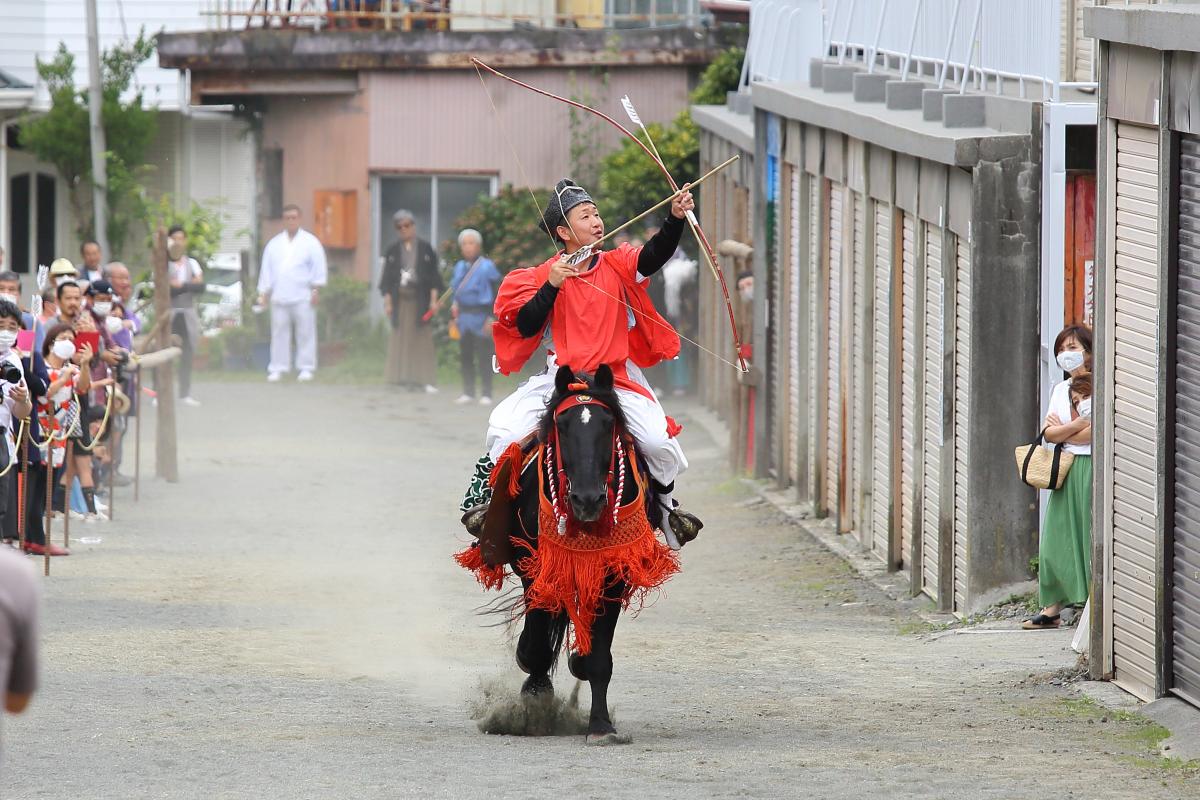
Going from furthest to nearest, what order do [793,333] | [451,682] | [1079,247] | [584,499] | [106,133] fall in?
[106,133], [793,333], [1079,247], [451,682], [584,499]

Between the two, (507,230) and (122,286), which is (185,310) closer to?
(507,230)

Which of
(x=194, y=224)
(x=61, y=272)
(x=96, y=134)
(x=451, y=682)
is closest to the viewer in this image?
(x=451, y=682)

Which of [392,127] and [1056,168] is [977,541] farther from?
[392,127]

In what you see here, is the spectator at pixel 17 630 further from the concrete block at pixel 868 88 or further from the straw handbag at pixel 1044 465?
the concrete block at pixel 868 88

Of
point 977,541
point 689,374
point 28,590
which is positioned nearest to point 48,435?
point 977,541

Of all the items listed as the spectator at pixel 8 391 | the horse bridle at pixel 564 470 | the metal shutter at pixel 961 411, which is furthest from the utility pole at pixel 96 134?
the horse bridle at pixel 564 470

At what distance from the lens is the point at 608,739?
9.02 meters

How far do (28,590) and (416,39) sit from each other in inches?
1018

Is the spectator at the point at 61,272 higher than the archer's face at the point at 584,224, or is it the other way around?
the archer's face at the point at 584,224

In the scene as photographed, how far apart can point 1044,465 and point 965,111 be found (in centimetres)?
249

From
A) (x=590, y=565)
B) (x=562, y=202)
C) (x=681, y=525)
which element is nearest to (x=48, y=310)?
(x=562, y=202)

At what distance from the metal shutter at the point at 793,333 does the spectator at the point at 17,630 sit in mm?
13665

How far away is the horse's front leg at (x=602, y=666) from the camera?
29.7 feet

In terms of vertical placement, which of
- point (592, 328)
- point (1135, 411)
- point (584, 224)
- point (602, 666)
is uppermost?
point (584, 224)
